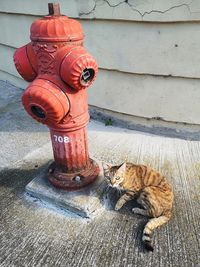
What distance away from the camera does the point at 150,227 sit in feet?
7.02

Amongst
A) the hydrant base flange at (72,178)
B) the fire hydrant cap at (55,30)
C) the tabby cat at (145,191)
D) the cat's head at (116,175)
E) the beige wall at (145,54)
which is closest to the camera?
the fire hydrant cap at (55,30)

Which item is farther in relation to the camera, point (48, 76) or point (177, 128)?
point (177, 128)

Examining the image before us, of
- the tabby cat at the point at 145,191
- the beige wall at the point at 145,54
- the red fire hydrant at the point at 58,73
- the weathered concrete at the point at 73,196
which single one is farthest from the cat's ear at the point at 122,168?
the beige wall at the point at 145,54

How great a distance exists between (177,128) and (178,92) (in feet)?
1.43

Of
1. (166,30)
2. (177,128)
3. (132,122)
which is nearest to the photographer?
(166,30)

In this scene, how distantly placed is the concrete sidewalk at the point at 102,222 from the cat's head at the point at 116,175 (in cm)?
20

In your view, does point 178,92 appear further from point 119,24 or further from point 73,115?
point 73,115

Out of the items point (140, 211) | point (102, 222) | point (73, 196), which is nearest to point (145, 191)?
point (140, 211)

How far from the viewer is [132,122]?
3.66 metres

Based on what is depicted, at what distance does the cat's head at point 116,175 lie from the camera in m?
2.31

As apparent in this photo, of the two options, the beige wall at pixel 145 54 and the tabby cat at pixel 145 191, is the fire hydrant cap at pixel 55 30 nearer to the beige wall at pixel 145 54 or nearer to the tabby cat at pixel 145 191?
the tabby cat at pixel 145 191

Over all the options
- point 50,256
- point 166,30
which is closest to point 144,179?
point 50,256

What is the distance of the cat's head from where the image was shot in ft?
7.59

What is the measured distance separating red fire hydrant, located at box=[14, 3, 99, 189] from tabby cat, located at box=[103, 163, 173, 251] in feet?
1.49
